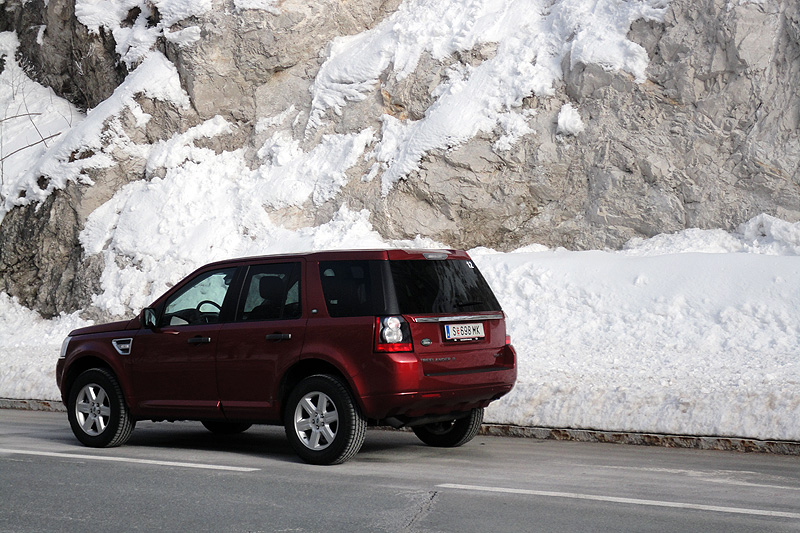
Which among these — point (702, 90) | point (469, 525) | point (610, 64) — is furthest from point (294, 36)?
point (469, 525)

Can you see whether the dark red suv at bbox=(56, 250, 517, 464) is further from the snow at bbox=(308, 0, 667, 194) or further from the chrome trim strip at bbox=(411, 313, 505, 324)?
the snow at bbox=(308, 0, 667, 194)

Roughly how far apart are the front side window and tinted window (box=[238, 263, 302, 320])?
28cm

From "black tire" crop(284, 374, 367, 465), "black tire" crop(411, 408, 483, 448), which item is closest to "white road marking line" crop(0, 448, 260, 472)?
"black tire" crop(284, 374, 367, 465)

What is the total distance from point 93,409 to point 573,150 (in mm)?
11000

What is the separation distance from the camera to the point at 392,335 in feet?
22.8

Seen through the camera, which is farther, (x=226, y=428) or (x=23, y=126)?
(x=23, y=126)

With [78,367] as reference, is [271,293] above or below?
above

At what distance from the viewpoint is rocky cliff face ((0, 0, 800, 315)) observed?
1589 cm

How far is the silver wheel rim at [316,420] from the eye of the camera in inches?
283

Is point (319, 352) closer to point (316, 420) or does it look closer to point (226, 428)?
point (316, 420)

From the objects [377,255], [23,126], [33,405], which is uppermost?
[23,126]

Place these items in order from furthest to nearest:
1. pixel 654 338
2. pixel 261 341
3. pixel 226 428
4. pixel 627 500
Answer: pixel 654 338 → pixel 226 428 → pixel 261 341 → pixel 627 500

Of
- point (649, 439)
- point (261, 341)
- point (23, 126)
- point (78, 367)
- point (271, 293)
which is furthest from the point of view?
point (23, 126)

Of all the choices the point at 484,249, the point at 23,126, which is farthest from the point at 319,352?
the point at 23,126
